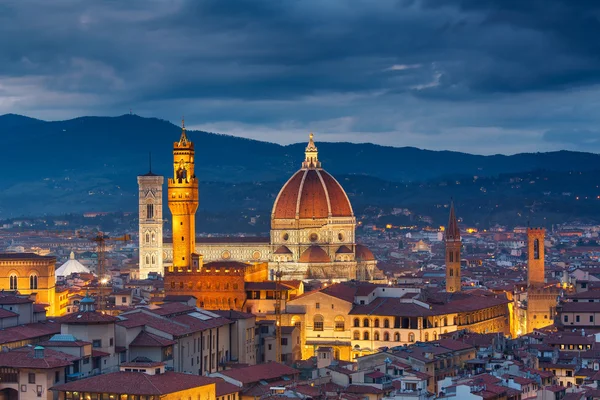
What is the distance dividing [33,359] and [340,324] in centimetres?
3420

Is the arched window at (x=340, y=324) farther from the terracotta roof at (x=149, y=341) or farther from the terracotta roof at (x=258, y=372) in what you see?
the terracotta roof at (x=149, y=341)

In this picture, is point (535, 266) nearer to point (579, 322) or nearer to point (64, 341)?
point (579, 322)

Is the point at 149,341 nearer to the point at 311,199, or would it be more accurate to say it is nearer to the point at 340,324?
the point at 340,324

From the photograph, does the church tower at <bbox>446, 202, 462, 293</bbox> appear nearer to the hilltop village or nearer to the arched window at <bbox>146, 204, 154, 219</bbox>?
the hilltop village

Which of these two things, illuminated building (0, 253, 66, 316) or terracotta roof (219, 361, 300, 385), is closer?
terracotta roof (219, 361, 300, 385)

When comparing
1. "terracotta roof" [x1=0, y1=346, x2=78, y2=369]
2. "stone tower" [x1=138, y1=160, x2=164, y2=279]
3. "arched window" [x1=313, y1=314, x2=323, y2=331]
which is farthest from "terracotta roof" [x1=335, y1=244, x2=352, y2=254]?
"terracotta roof" [x1=0, y1=346, x2=78, y2=369]

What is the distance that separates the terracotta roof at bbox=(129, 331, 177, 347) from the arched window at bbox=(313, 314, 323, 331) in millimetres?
23599

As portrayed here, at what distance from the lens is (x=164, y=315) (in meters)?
76.0

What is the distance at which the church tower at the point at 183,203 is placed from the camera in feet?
343

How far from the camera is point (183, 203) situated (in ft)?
344

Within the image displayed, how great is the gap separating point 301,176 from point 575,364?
56.6 metres

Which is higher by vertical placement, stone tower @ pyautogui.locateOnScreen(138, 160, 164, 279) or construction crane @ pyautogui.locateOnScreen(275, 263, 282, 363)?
stone tower @ pyautogui.locateOnScreen(138, 160, 164, 279)

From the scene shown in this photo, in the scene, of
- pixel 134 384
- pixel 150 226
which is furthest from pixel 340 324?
pixel 150 226

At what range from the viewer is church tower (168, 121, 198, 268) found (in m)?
105
